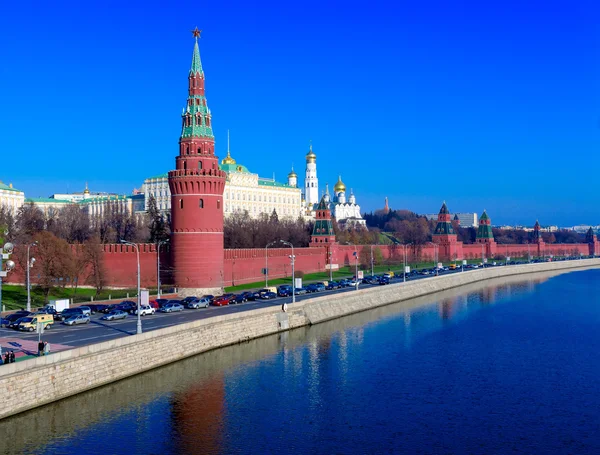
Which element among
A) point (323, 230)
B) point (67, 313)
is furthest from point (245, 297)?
point (323, 230)

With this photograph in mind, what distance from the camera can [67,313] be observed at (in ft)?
141

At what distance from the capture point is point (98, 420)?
90.0ft

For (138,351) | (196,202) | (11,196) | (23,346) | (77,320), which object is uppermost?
(11,196)

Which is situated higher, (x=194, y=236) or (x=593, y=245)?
(x=194, y=236)

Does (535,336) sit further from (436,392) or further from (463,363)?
(436,392)

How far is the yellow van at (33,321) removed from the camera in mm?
38656

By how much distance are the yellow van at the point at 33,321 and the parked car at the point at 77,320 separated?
136 centimetres

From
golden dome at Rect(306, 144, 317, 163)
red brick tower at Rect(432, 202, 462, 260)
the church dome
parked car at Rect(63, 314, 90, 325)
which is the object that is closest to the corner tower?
golden dome at Rect(306, 144, 317, 163)

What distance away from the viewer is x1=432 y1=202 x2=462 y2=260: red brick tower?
128250 mm

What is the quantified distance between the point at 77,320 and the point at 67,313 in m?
1.81

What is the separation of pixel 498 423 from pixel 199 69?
40725 millimetres

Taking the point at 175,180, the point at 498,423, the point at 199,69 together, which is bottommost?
the point at 498,423

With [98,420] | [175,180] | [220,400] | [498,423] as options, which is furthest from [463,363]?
[175,180]

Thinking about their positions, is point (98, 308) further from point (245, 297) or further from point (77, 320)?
point (245, 297)
